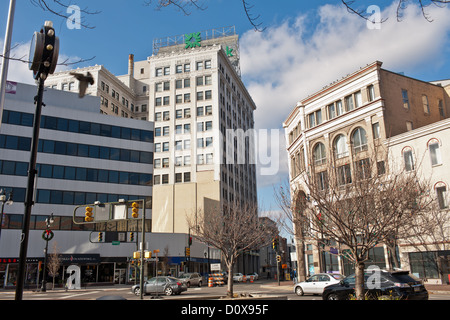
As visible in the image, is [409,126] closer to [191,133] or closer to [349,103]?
[349,103]

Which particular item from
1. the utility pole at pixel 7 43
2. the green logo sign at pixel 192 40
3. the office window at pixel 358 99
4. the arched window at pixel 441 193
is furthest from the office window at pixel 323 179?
the green logo sign at pixel 192 40

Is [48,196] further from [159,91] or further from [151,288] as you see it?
[159,91]

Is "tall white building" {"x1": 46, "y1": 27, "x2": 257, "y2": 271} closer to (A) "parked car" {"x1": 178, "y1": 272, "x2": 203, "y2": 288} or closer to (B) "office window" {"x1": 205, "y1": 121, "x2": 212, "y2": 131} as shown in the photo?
(B) "office window" {"x1": 205, "y1": 121, "x2": 212, "y2": 131}

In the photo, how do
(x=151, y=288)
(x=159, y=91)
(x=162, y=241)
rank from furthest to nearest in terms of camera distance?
(x=159, y=91), (x=162, y=241), (x=151, y=288)

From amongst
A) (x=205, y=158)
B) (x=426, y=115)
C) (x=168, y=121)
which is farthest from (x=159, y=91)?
(x=426, y=115)

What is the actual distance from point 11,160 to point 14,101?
300 inches

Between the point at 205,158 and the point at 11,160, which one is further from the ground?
the point at 205,158

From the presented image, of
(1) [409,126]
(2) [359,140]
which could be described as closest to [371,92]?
(2) [359,140]

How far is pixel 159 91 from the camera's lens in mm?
80500

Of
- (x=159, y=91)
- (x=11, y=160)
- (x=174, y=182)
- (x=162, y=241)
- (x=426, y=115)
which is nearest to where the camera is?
(x=426, y=115)

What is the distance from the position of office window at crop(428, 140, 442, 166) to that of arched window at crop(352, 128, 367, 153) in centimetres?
645

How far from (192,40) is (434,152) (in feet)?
207

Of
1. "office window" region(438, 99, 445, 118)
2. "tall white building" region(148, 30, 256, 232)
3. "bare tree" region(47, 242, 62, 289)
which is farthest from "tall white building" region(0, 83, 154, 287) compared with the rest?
"office window" region(438, 99, 445, 118)

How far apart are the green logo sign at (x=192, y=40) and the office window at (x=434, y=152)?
60.1m
